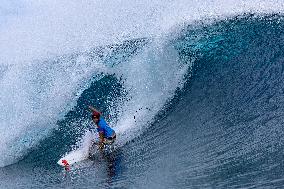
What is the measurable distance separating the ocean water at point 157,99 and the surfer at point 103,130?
436 mm

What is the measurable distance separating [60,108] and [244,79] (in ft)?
26.6

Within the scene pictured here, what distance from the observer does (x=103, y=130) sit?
14320 mm

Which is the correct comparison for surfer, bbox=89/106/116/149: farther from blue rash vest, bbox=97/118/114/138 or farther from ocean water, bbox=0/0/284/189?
ocean water, bbox=0/0/284/189

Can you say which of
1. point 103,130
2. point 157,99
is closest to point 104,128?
point 103,130

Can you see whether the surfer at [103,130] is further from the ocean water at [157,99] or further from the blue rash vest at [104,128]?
the ocean water at [157,99]

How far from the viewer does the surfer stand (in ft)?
46.5

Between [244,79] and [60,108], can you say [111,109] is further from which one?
[244,79]

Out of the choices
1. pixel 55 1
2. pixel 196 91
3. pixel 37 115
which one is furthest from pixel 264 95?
pixel 55 1

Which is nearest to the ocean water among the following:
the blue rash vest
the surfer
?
the surfer

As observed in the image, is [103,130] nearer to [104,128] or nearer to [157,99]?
[104,128]

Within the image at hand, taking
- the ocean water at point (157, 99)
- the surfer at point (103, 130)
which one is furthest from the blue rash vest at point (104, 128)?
the ocean water at point (157, 99)

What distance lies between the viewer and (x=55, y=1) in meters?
32.2

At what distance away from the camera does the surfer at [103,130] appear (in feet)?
46.5

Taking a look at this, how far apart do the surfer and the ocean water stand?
1.43ft
